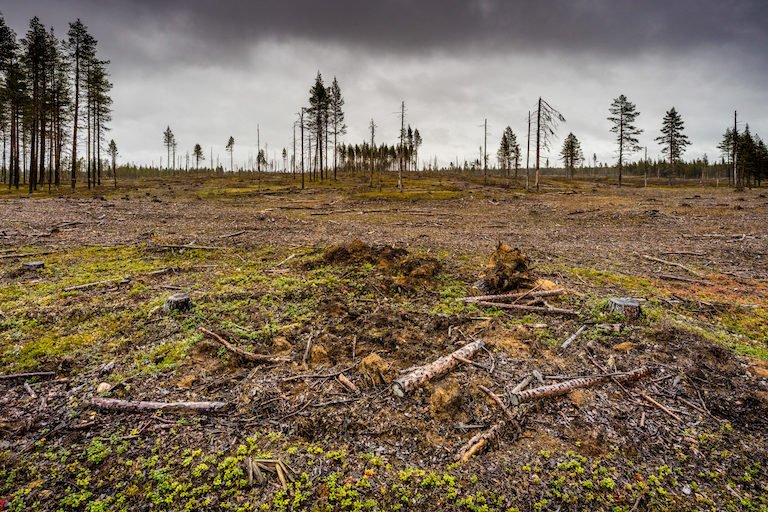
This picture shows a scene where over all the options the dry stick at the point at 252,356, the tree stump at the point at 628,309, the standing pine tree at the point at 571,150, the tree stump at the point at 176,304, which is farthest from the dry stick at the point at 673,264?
the standing pine tree at the point at 571,150

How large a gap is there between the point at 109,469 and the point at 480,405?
413 cm

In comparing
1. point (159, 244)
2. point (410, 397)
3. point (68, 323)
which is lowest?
point (410, 397)

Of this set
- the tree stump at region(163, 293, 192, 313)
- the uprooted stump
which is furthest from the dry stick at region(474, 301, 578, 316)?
the tree stump at region(163, 293, 192, 313)

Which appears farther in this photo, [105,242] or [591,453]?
[105,242]

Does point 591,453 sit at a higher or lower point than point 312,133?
lower

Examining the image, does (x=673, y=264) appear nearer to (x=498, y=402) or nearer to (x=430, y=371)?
(x=498, y=402)

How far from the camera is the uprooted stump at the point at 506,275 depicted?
8.33m

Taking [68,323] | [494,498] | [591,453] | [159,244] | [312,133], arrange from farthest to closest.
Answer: [312,133], [159,244], [68,323], [591,453], [494,498]

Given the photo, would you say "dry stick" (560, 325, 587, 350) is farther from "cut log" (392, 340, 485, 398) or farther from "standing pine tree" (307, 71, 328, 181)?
"standing pine tree" (307, 71, 328, 181)

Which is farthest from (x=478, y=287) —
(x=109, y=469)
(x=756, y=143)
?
(x=756, y=143)

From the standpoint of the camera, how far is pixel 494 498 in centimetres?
320

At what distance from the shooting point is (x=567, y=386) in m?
4.71

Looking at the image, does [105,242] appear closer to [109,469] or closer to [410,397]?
[109,469]

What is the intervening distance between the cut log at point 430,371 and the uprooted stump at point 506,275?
2978mm
